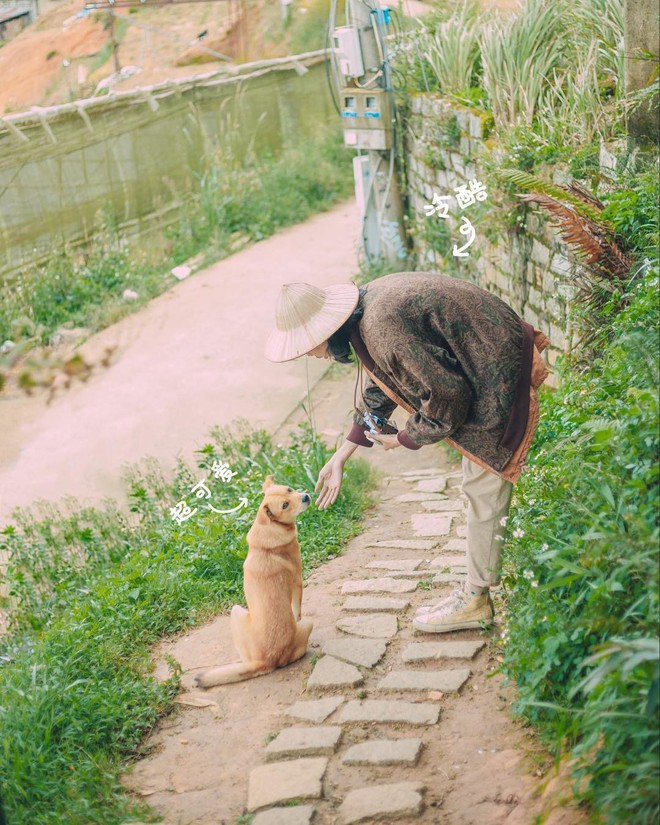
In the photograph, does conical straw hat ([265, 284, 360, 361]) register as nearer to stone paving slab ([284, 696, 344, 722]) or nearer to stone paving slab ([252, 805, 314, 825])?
stone paving slab ([284, 696, 344, 722])

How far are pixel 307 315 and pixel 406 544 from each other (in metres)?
1.98

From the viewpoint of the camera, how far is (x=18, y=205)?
11133 mm

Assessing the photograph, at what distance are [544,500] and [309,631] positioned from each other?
4.10ft

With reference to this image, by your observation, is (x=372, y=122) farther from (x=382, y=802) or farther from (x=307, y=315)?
(x=382, y=802)

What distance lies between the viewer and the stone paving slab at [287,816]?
128 inches

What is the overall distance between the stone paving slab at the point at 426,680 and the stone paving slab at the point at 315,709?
6 centimetres

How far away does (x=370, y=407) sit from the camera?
4.27 metres

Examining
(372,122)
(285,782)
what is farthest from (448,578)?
(372,122)

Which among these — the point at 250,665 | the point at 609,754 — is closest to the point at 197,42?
the point at 250,665

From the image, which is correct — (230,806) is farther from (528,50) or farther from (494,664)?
(528,50)

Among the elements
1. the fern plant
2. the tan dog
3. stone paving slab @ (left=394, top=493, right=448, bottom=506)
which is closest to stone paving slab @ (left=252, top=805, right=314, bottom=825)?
the tan dog

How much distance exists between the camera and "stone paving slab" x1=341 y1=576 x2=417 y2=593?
487cm

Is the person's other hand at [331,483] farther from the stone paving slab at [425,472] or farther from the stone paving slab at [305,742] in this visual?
the stone paving slab at [425,472]

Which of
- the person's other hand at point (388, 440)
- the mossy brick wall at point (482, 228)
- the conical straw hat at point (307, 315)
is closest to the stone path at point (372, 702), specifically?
the person's other hand at point (388, 440)
